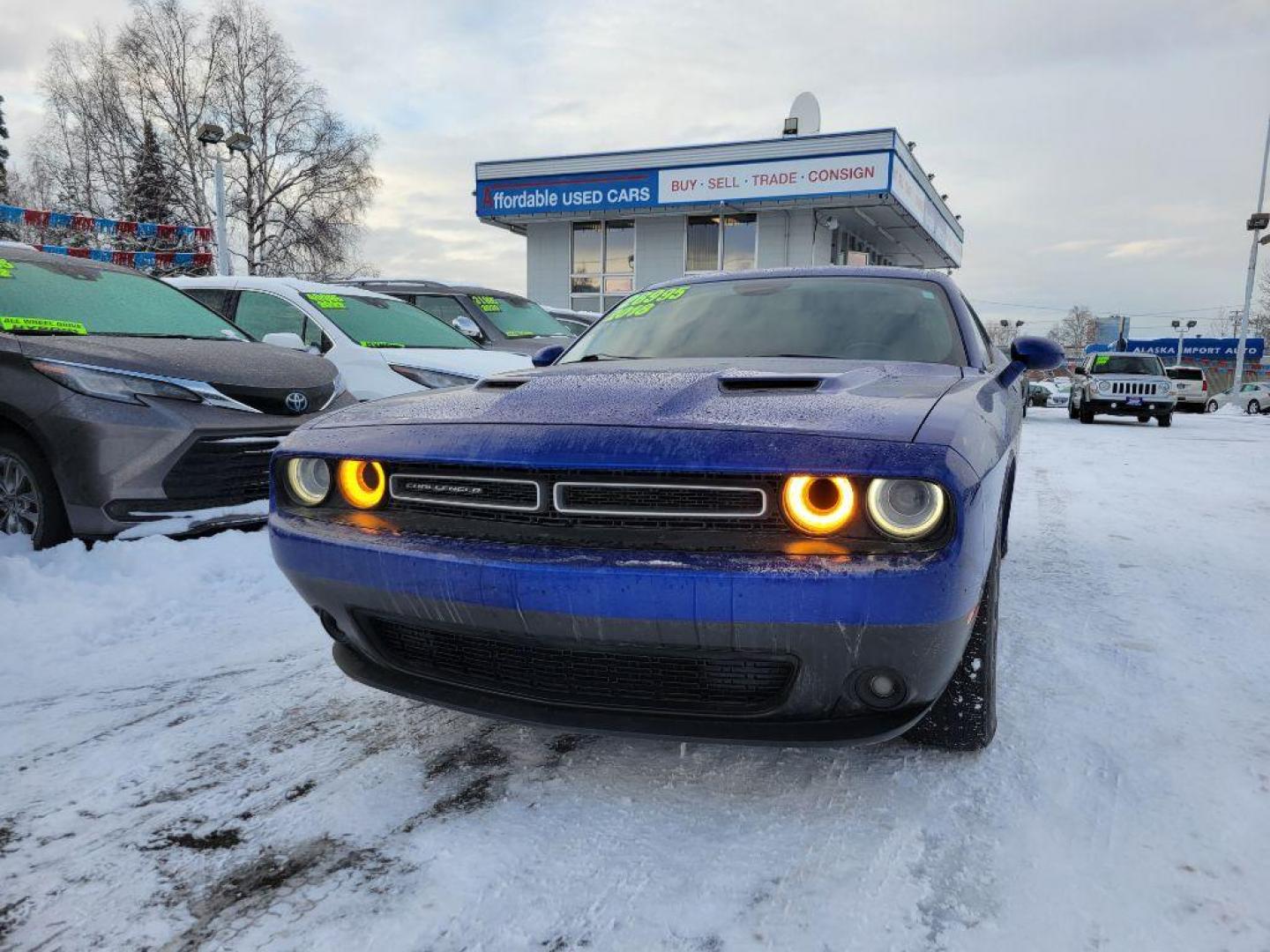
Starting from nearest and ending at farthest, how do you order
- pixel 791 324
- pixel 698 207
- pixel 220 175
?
pixel 791 324
pixel 220 175
pixel 698 207

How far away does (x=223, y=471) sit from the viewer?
3.95 metres

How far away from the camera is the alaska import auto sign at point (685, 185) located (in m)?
18.4

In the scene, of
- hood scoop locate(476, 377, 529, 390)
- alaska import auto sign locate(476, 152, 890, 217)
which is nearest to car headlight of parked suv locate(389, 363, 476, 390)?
hood scoop locate(476, 377, 529, 390)

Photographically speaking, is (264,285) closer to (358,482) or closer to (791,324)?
(791,324)

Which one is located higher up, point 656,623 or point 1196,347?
point 1196,347

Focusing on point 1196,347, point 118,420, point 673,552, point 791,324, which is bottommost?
point 673,552

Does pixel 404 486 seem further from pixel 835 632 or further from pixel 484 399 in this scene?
pixel 835 632

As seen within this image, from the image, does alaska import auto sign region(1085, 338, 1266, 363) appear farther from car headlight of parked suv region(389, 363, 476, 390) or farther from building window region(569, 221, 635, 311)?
car headlight of parked suv region(389, 363, 476, 390)

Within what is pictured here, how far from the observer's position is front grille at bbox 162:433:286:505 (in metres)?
3.80

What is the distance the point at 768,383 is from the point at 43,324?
151 inches

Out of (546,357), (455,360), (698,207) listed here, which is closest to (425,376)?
(455,360)

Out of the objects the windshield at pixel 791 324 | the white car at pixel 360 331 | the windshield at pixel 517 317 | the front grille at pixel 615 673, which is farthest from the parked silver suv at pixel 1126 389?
the front grille at pixel 615 673

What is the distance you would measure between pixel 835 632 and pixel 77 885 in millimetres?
1547

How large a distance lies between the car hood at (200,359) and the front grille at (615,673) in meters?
2.69
